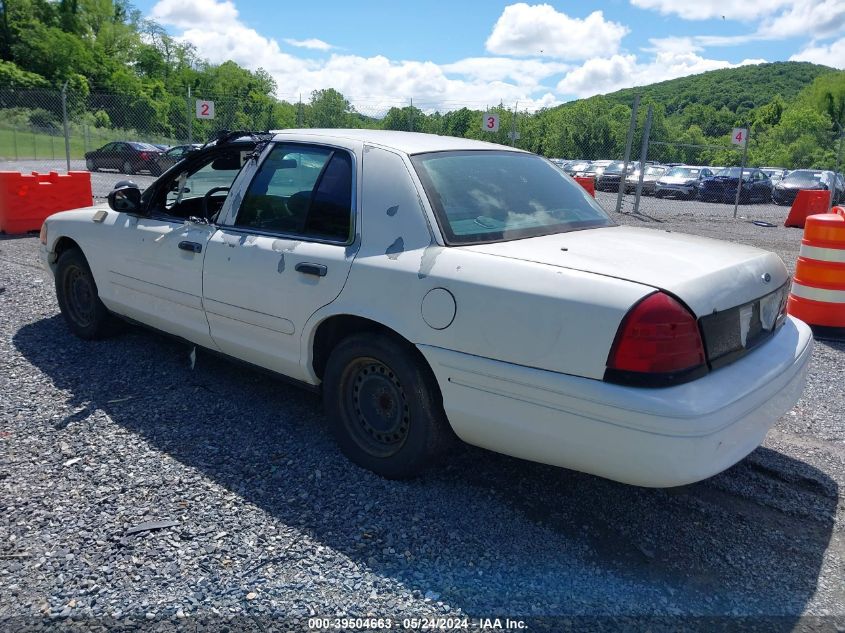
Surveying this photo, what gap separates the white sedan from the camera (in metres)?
2.63

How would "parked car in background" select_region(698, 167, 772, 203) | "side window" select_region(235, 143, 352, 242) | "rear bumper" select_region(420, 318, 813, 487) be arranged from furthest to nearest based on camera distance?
"parked car in background" select_region(698, 167, 772, 203) → "side window" select_region(235, 143, 352, 242) → "rear bumper" select_region(420, 318, 813, 487)

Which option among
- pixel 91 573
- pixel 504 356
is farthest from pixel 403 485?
pixel 91 573

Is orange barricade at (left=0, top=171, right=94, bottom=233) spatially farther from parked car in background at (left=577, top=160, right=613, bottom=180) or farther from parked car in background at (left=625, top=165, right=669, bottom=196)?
parked car in background at (left=625, top=165, right=669, bottom=196)

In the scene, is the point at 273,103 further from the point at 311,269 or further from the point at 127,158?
the point at 311,269

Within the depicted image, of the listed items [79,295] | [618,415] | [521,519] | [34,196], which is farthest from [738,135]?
[618,415]

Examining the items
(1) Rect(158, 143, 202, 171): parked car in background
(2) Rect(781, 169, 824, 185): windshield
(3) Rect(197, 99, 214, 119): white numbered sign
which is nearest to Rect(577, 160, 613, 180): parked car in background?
(2) Rect(781, 169, 824, 185): windshield

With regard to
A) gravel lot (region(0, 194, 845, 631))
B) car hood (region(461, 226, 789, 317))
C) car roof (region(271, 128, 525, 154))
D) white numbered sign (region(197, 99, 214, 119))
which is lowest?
gravel lot (region(0, 194, 845, 631))

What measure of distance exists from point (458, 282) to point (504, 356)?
1.23ft

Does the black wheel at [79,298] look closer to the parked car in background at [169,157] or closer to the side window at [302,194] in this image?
the side window at [302,194]

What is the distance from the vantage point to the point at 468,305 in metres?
2.92

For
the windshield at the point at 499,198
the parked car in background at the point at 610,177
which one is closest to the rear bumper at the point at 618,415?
the windshield at the point at 499,198

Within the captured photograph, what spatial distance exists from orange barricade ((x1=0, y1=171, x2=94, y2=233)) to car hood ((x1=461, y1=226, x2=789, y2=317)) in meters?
9.41

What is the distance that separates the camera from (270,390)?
15.1 ft

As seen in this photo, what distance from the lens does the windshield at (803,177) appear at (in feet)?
81.8
